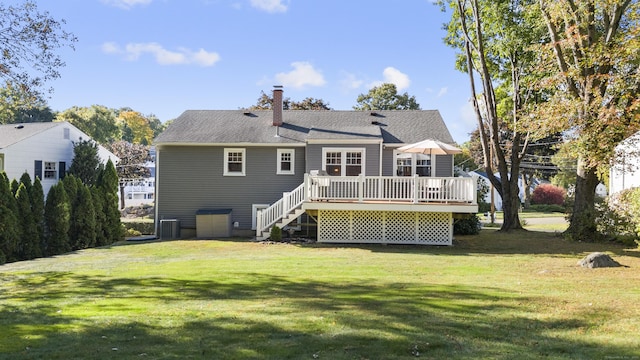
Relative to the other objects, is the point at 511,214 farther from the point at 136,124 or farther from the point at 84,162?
the point at 136,124

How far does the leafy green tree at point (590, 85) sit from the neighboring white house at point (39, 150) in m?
25.2

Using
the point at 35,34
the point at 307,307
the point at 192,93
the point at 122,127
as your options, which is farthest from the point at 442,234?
the point at 122,127

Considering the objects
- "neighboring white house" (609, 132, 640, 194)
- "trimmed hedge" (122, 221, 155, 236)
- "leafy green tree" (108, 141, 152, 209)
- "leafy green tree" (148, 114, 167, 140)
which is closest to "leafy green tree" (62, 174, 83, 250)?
"trimmed hedge" (122, 221, 155, 236)

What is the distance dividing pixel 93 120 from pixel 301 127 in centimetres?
4207

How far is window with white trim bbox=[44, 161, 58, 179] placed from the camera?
27.6 metres

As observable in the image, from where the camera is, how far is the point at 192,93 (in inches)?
1245

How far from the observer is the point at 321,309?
7.10 metres

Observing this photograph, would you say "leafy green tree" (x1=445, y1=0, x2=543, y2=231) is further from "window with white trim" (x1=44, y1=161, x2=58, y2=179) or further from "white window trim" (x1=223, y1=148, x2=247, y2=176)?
"window with white trim" (x1=44, y1=161, x2=58, y2=179)

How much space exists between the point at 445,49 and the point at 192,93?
16306mm

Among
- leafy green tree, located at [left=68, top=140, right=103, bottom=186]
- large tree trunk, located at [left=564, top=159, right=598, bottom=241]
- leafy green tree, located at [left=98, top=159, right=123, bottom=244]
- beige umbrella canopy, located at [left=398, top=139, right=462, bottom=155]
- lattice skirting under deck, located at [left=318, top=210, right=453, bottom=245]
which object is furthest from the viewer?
leafy green tree, located at [left=68, top=140, right=103, bottom=186]

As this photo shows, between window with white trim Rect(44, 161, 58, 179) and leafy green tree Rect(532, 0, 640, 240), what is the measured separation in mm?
25804

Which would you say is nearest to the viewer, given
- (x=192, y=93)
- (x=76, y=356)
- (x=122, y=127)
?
(x=76, y=356)

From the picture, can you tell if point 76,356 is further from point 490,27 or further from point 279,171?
point 490,27

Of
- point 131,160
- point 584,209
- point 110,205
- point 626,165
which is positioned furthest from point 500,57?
point 131,160
